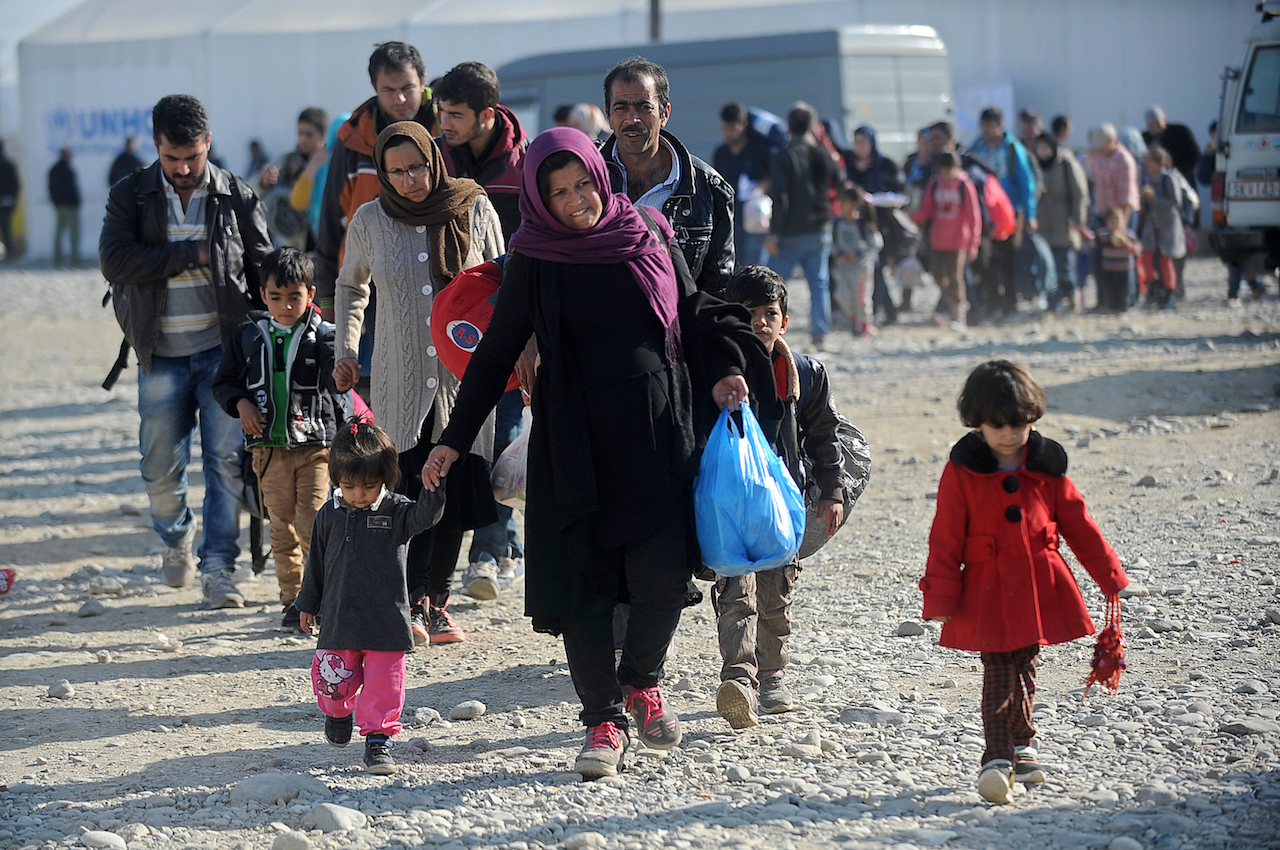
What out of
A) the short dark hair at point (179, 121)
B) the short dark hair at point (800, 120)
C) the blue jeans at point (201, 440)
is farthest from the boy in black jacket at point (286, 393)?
the short dark hair at point (800, 120)

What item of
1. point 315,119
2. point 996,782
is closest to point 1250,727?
point 996,782

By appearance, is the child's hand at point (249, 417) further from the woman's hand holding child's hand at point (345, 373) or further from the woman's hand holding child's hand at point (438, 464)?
the woman's hand holding child's hand at point (438, 464)

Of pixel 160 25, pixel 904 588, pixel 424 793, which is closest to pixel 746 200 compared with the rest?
pixel 904 588

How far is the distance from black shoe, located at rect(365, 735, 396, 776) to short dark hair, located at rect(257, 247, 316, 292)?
6.90 ft

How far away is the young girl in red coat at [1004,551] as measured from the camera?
3.46 meters

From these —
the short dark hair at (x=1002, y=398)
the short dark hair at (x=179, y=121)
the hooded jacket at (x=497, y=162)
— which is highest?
the short dark hair at (x=179, y=121)

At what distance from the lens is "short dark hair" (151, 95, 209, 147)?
5.51 metres

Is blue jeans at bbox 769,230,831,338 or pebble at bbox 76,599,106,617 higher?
blue jeans at bbox 769,230,831,338

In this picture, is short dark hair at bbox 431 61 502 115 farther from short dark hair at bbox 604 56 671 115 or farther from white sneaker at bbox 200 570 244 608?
white sneaker at bbox 200 570 244 608

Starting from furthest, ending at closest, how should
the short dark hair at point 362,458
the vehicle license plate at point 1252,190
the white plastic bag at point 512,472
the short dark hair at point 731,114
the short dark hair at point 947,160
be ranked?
the short dark hair at point 947,160 → the short dark hair at point 731,114 → the vehicle license plate at point 1252,190 → the white plastic bag at point 512,472 → the short dark hair at point 362,458

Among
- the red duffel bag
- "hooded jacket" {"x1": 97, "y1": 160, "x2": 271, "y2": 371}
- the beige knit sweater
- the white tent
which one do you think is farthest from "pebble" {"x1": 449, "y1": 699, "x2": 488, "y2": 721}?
the white tent

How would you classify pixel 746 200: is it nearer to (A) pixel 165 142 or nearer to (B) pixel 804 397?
(A) pixel 165 142

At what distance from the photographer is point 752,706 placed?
416 centimetres

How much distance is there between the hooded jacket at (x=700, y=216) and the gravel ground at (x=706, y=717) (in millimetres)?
1329
